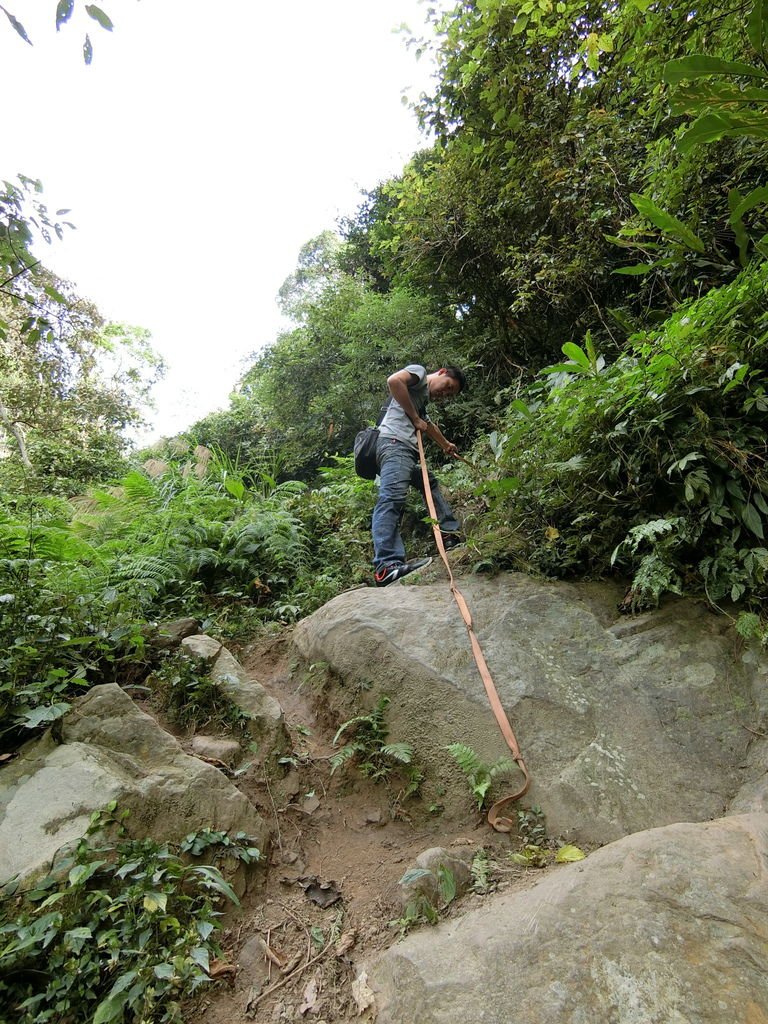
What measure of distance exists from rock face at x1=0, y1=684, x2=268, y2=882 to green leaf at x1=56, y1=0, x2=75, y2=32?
2.69 meters

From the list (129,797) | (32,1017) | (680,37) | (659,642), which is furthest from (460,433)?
(32,1017)

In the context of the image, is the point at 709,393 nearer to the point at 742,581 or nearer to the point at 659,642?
the point at 742,581

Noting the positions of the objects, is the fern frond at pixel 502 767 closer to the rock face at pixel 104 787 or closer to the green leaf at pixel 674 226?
the rock face at pixel 104 787

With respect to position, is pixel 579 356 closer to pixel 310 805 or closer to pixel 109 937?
pixel 310 805

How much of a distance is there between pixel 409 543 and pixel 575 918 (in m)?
3.98

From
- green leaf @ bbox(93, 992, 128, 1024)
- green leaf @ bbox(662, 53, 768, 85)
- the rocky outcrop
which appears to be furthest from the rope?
green leaf @ bbox(662, 53, 768, 85)

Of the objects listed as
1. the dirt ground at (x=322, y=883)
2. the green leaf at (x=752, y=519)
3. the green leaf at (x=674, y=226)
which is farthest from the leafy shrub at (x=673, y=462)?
the dirt ground at (x=322, y=883)

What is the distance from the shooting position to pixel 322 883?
2.02 m

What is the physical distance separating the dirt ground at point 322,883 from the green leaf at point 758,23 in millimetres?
3069

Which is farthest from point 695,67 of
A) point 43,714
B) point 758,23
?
point 43,714

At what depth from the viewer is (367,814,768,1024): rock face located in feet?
3.85

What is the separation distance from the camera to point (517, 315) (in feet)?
21.4

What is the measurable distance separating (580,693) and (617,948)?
1.33m

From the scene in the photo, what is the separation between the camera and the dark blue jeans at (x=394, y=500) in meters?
4.28
